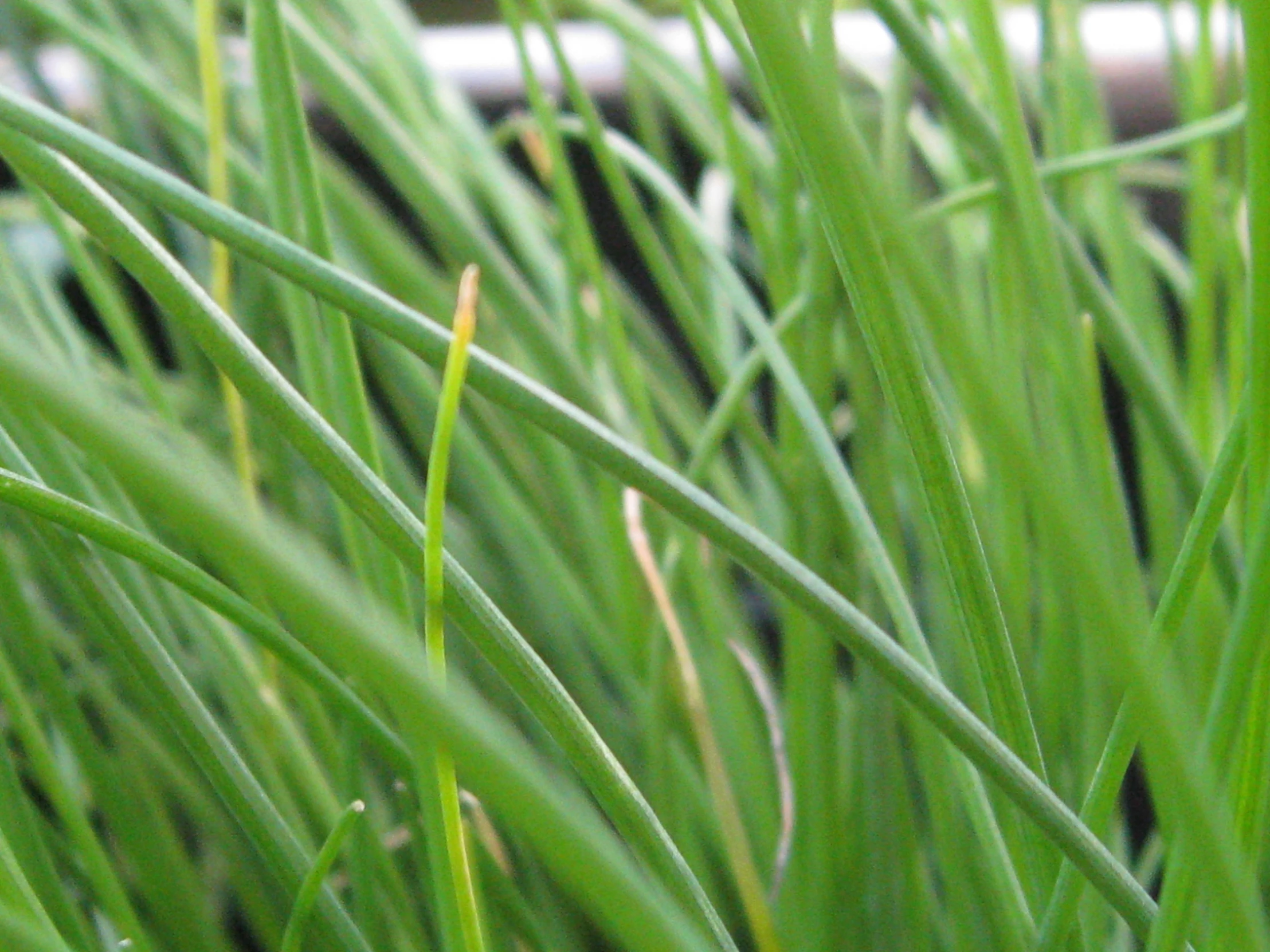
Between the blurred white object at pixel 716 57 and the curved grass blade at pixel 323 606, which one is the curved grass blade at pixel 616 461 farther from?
the blurred white object at pixel 716 57

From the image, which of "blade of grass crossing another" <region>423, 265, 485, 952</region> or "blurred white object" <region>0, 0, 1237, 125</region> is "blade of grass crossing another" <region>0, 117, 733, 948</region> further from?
"blurred white object" <region>0, 0, 1237, 125</region>

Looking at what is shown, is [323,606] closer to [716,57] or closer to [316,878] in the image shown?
[316,878]

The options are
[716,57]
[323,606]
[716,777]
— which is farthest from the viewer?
[716,57]

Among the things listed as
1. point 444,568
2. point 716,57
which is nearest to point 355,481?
point 444,568

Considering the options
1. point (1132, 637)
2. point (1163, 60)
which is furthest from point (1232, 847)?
point (1163, 60)

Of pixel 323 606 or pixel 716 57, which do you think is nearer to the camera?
pixel 323 606

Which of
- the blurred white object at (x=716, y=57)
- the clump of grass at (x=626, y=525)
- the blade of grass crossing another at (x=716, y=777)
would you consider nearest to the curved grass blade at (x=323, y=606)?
the clump of grass at (x=626, y=525)

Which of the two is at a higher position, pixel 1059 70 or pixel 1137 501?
pixel 1059 70

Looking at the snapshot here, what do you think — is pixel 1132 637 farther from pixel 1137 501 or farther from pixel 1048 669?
pixel 1137 501
